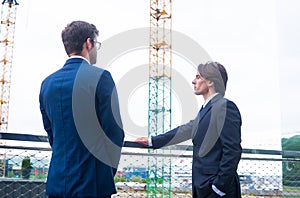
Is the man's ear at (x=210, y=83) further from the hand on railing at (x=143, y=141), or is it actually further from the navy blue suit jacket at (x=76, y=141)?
the navy blue suit jacket at (x=76, y=141)

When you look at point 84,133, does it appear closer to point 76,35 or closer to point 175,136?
point 76,35

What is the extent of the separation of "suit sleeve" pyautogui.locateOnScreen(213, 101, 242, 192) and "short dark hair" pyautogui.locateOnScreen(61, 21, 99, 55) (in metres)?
1.13

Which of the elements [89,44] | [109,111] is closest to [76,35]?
[89,44]

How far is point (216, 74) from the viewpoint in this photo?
3062mm

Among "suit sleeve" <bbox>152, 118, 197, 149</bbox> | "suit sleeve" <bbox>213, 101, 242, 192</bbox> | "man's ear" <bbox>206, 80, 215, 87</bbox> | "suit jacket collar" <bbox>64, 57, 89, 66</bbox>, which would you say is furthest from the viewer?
"suit sleeve" <bbox>152, 118, 197, 149</bbox>

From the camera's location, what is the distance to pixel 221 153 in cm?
287

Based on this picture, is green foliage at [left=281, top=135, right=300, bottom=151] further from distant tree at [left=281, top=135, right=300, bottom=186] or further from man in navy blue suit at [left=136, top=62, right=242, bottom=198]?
man in navy blue suit at [left=136, top=62, right=242, bottom=198]

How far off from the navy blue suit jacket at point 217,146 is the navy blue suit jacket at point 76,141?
2.57 feet

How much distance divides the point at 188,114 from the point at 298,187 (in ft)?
6.01

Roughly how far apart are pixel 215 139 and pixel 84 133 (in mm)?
1046

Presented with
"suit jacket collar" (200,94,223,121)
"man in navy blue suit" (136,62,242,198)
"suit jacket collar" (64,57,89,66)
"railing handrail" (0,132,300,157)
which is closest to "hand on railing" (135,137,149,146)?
"railing handrail" (0,132,300,157)

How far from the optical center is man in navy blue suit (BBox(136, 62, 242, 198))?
278 cm

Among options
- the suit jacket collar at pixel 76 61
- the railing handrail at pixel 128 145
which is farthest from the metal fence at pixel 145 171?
A: the suit jacket collar at pixel 76 61

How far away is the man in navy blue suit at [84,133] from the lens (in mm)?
2301
